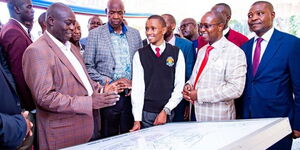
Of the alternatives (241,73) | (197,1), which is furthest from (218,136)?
Result: (197,1)

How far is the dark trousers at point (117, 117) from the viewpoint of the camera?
90.7 inches

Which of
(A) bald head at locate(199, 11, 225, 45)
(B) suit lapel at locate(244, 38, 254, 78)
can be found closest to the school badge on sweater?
(A) bald head at locate(199, 11, 225, 45)

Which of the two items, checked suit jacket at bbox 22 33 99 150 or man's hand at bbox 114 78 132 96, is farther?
man's hand at bbox 114 78 132 96

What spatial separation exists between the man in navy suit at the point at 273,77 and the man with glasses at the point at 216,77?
0.45 feet

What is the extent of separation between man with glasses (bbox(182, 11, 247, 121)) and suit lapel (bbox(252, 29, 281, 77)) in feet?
0.42

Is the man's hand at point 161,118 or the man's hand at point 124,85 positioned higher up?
the man's hand at point 124,85

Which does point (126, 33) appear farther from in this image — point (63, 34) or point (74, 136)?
point (74, 136)

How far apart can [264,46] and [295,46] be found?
0.21 meters

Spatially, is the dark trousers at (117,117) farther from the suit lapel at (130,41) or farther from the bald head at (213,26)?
the bald head at (213,26)

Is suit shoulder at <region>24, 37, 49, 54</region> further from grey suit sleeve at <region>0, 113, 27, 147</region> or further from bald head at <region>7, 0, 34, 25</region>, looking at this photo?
bald head at <region>7, 0, 34, 25</region>

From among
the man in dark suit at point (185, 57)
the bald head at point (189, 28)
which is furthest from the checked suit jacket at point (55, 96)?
the bald head at point (189, 28)

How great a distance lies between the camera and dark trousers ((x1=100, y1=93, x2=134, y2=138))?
2.30 m

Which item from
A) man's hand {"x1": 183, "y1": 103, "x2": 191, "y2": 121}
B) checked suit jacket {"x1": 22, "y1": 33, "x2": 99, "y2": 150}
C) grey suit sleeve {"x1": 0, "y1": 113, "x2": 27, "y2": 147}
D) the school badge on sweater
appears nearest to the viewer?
grey suit sleeve {"x1": 0, "y1": 113, "x2": 27, "y2": 147}

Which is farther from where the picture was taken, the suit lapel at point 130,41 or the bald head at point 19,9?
the suit lapel at point 130,41
